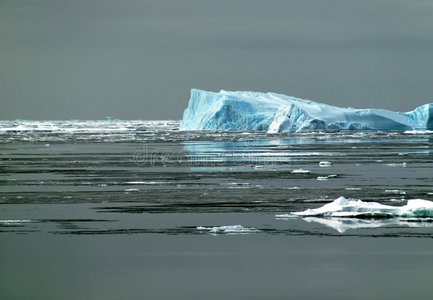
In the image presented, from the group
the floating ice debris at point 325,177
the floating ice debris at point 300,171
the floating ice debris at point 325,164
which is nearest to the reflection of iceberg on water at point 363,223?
the floating ice debris at point 325,177

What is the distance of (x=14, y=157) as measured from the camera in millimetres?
37938

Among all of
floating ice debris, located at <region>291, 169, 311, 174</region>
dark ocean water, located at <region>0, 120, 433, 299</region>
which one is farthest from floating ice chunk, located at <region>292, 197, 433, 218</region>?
floating ice debris, located at <region>291, 169, 311, 174</region>

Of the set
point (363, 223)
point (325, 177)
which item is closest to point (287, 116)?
point (325, 177)

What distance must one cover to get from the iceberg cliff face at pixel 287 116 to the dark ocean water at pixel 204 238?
3673 centimetres

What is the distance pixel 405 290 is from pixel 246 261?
8.41ft

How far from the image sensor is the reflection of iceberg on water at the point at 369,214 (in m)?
16.6

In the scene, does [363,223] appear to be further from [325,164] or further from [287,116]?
[287,116]

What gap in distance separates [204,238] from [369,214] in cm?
342

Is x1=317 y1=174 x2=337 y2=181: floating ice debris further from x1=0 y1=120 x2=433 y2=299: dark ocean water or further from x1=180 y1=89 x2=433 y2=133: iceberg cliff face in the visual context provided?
x1=180 y1=89 x2=433 y2=133: iceberg cliff face

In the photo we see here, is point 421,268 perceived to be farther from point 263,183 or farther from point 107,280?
point 263,183

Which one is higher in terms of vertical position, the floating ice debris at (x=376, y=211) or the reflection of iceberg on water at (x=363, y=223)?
the floating ice debris at (x=376, y=211)

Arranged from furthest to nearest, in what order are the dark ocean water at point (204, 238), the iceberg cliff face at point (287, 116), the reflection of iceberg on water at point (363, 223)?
the iceberg cliff face at point (287, 116)
the reflection of iceberg on water at point (363, 223)
the dark ocean water at point (204, 238)

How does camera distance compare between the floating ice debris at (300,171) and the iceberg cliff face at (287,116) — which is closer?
the floating ice debris at (300,171)

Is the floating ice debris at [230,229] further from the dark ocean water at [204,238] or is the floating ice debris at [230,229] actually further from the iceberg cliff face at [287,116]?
the iceberg cliff face at [287,116]
